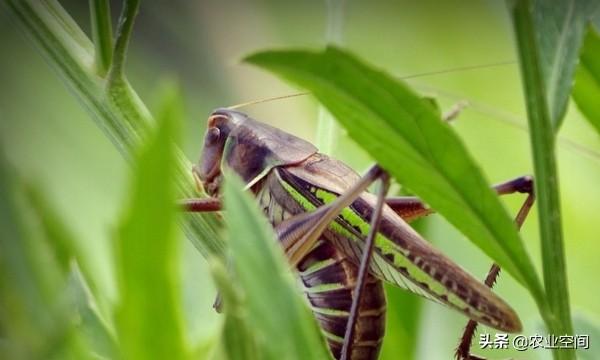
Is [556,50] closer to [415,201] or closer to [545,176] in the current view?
[545,176]

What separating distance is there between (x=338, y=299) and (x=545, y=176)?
37cm

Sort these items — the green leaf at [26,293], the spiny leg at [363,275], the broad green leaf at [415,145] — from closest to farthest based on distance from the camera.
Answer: the green leaf at [26,293]
the broad green leaf at [415,145]
the spiny leg at [363,275]

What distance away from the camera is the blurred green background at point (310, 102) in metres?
0.92

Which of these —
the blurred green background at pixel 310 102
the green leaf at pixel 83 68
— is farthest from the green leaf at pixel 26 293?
the blurred green background at pixel 310 102

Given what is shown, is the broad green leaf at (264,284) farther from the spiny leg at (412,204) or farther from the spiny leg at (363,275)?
the spiny leg at (412,204)

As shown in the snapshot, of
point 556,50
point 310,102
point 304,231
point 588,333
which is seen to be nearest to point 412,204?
point 304,231

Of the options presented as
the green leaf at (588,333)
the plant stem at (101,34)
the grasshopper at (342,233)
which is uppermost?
the plant stem at (101,34)

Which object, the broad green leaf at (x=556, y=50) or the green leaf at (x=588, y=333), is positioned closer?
the broad green leaf at (x=556, y=50)

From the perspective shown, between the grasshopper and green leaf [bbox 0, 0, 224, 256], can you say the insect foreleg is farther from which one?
green leaf [bbox 0, 0, 224, 256]

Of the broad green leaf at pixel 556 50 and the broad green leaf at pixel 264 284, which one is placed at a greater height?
the broad green leaf at pixel 556 50

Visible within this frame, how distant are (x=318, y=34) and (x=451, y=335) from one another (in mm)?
888

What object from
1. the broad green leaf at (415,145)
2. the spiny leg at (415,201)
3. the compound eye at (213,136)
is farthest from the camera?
the compound eye at (213,136)

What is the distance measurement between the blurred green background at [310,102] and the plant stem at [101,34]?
0.48 ft

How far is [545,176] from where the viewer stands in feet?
1.20
